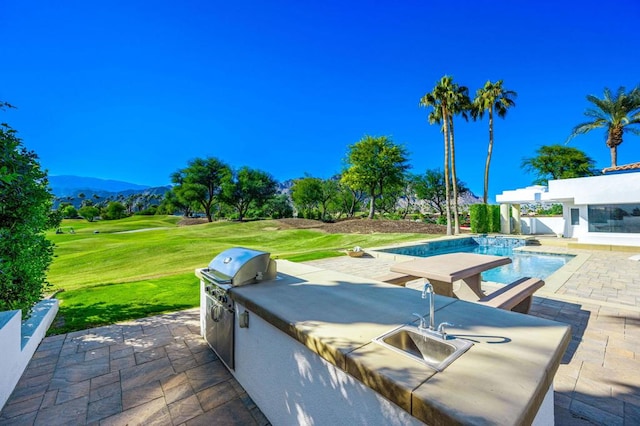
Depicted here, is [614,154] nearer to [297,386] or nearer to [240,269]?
[240,269]

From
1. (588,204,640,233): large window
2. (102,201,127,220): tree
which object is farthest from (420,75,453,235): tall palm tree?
(102,201,127,220): tree

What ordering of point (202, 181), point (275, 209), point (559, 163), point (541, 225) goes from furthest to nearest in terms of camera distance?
point (275, 209)
point (202, 181)
point (559, 163)
point (541, 225)

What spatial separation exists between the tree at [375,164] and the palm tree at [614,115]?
45.8ft

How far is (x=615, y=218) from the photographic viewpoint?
41.6 feet

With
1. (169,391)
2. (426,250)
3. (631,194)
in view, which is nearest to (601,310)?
(169,391)

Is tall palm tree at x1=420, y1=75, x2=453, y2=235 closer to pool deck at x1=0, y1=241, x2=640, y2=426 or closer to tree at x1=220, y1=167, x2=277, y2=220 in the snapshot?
pool deck at x1=0, y1=241, x2=640, y2=426

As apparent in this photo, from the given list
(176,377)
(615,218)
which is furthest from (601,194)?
(176,377)

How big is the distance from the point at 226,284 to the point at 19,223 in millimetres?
2809

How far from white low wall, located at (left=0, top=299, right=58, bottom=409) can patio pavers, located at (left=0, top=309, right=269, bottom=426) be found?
0.09 m

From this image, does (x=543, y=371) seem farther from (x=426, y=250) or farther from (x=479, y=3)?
(x=479, y=3)

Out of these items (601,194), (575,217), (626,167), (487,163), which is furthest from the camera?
(487,163)

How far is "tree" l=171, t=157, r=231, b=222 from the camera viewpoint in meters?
34.1

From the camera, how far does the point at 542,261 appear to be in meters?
11.2

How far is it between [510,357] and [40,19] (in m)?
19.7
